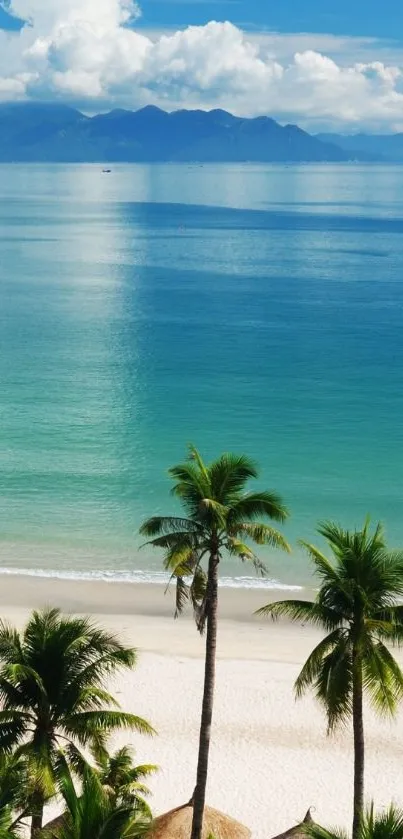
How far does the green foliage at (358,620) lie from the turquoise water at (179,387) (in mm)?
20145

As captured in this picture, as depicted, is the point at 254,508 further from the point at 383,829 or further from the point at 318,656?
the point at 383,829

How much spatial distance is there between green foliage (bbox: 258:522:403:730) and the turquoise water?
2014 centimetres

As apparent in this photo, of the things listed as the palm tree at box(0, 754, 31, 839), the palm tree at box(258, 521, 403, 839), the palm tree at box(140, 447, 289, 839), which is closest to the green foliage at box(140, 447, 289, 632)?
the palm tree at box(140, 447, 289, 839)

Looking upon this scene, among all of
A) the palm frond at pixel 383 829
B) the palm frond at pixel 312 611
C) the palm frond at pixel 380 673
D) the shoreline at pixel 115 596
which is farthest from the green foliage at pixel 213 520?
the shoreline at pixel 115 596

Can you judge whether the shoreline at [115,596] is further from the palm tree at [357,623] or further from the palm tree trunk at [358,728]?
the palm tree at [357,623]

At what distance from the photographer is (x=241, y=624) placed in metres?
34.0

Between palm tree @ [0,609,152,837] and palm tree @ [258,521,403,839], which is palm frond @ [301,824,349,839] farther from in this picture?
palm tree @ [0,609,152,837]

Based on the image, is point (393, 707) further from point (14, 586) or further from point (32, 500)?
point (32, 500)

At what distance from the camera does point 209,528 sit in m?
19.1

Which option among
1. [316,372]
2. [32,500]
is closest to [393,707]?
[32,500]

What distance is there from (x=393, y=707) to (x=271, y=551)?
2280 centimetres

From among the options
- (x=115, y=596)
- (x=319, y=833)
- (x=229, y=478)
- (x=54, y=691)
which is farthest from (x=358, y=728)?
(x=115, y=596)

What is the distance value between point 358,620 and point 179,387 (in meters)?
47.9

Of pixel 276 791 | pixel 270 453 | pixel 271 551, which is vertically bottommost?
pixel 276 791
